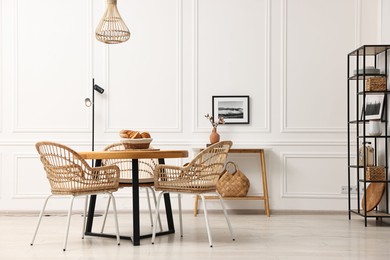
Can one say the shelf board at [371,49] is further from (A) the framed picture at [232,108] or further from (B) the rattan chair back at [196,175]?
(B) the rattan chair back at [196,175]

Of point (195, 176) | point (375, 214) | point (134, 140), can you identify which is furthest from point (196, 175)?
point (375, 214)

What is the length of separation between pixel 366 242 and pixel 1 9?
4370mm

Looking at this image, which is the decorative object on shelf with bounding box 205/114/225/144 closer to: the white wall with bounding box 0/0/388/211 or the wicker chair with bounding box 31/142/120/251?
the white wall with bounding box 0/0/388/211

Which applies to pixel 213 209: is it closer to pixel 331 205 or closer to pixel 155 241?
pixel 331 205

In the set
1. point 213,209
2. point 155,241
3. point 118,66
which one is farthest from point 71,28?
point 155,241

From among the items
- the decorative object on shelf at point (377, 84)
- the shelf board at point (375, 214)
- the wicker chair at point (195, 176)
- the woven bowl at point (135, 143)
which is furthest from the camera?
the decorative object on shelf at point (377, 84)

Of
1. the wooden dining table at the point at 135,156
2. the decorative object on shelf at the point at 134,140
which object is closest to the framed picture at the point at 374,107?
the wooden dining table at the point at 135,156

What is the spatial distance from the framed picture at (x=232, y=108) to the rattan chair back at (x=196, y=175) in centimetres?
189

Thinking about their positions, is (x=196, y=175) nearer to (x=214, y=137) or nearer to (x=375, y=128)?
(x=214, y=137)

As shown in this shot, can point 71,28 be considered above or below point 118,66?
above

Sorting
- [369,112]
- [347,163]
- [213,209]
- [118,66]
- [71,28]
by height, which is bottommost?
[213,209]

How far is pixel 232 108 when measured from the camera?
20.0ft

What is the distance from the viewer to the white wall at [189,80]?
19.9ft

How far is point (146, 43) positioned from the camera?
20.3 feet
